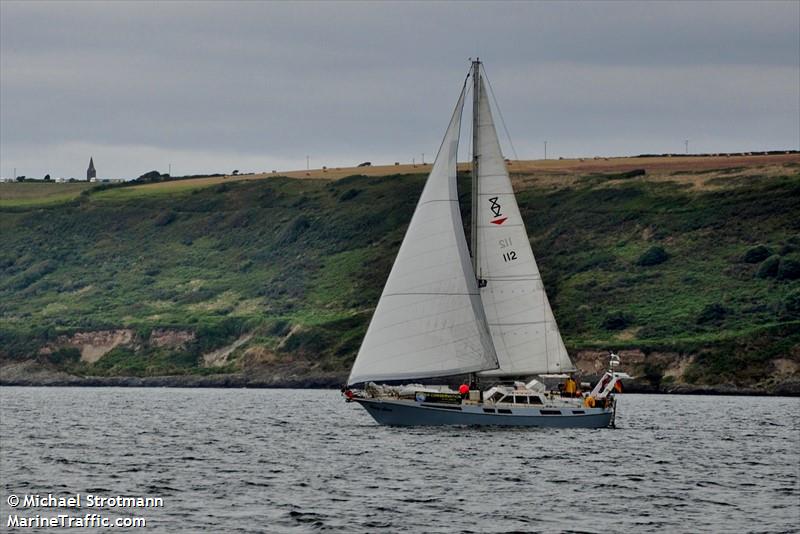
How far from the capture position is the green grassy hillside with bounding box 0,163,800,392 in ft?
461

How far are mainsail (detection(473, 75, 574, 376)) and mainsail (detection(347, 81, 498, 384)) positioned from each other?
1510 millimetres

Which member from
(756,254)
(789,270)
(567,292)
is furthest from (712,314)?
(756,254)

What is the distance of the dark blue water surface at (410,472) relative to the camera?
40625mm

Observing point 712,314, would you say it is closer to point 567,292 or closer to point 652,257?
point 567,292

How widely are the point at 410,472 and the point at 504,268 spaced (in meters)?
19.3

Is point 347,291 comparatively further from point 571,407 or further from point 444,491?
point 444,491

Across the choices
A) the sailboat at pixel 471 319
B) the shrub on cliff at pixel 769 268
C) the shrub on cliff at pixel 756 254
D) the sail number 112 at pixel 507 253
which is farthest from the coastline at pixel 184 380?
the sail number 112 at pixel 507 253

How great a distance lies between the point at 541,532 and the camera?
38406 millimetres

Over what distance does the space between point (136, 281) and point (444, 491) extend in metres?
156

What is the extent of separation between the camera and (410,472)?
5156cm

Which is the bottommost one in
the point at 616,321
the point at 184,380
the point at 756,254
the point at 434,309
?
the point at 184,380

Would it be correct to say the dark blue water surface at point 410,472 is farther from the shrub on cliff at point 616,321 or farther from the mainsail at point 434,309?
the shrub on cliff at point 616,321

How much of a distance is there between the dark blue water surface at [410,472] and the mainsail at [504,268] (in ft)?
12.5

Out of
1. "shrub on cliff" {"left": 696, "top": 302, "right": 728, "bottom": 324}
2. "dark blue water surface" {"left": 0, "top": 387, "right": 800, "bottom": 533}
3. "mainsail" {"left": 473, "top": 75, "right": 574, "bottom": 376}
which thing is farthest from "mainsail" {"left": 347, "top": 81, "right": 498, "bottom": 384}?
"shrub on cliff" {"left": 696, "top": 302, "right": 728, "bottom": 324}
